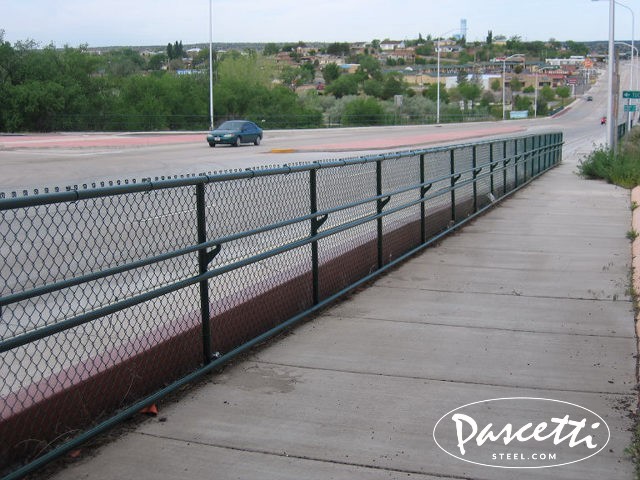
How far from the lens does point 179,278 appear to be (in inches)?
252

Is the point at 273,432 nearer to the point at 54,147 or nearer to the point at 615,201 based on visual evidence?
the point at 615,201

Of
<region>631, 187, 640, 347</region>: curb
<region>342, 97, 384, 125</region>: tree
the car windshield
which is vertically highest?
<region>342, 97, 384, 125</region>: tree

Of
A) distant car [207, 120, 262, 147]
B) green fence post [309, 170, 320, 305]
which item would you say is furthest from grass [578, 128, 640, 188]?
distant car [207, 120, 262, 147]

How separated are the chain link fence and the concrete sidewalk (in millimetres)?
257

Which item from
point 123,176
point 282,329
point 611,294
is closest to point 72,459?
point 282,329

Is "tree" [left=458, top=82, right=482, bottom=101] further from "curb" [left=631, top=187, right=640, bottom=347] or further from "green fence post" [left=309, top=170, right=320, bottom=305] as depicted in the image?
"green fence post" [left=309, top=170, right=320, bottom=305]

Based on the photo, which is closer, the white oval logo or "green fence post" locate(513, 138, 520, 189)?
the white oval logo

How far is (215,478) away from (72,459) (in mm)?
824

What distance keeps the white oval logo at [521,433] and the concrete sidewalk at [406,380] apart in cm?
7

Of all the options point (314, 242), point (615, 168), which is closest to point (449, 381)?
point (314, 242)

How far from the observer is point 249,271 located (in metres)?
7.73

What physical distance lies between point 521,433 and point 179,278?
8.76ft

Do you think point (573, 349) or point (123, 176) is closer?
point (573, 349)

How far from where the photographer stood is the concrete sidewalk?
4.77m
